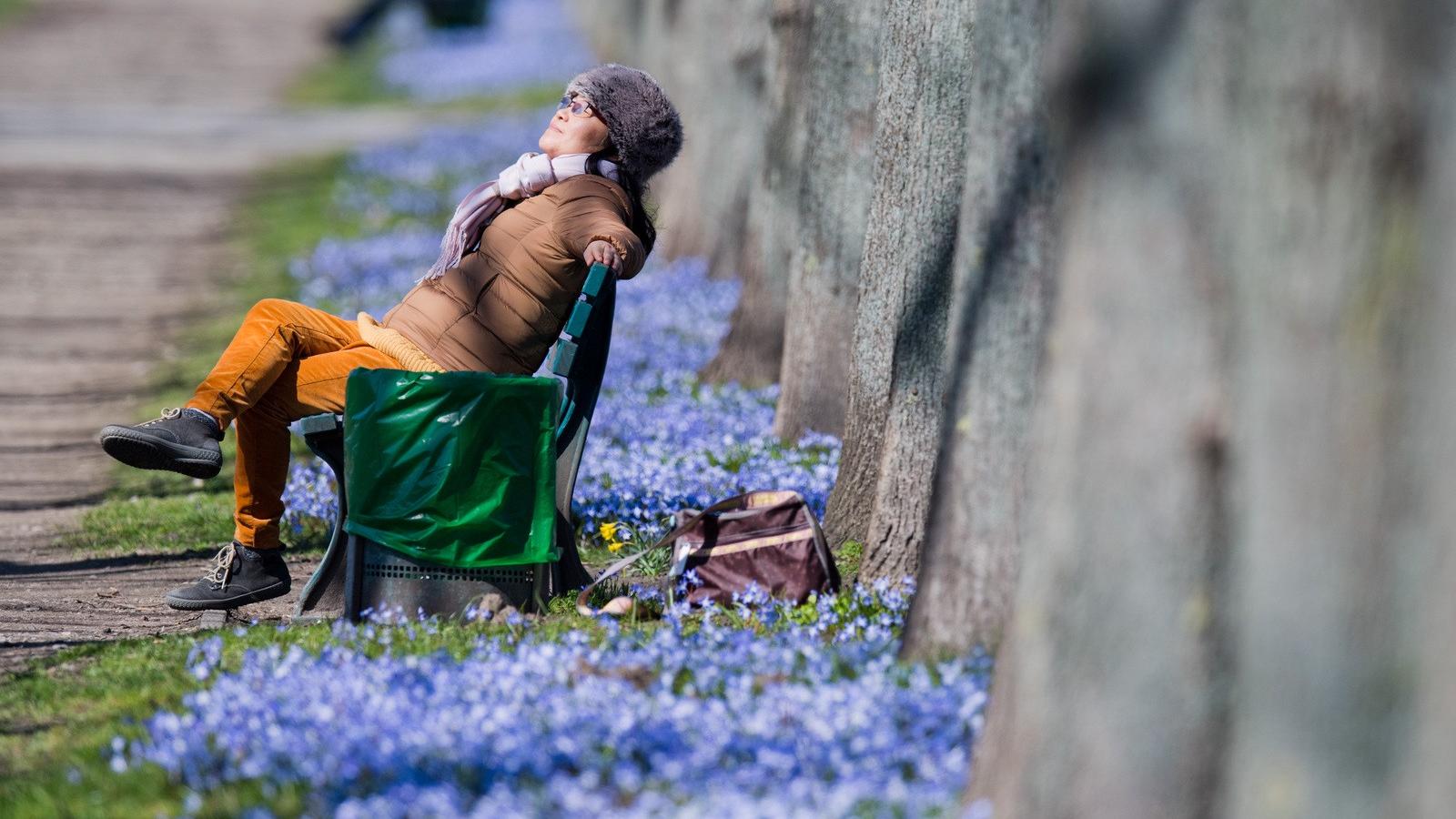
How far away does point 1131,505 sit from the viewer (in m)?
3.08

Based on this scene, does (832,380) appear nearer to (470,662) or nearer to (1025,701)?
(470,662)

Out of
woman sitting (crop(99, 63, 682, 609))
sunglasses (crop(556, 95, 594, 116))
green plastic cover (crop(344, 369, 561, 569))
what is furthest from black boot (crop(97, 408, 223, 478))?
sunglasses (crop(556, 95, 594, 116))

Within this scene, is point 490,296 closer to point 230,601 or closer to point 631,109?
point 631,109

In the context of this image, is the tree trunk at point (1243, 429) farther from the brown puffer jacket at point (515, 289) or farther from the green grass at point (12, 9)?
the green grass at point (12, 9)

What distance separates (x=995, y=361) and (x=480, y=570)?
1947 millimetres

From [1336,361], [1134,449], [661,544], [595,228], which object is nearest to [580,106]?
[595,228]

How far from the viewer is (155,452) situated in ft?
16.3

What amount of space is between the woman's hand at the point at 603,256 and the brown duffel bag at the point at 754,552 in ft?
2.85

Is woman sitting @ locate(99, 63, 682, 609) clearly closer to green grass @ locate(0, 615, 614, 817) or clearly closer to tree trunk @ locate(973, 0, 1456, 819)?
green grass @ locate(0, 615, 614, 817)

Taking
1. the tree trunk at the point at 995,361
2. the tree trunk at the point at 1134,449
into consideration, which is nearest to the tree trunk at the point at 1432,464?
the tree trunk at the point at 1134,449

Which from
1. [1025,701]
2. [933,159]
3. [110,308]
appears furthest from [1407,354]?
[110,308]

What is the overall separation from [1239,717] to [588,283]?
278 cm

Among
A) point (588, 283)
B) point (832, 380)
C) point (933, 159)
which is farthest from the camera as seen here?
point (832, 380)

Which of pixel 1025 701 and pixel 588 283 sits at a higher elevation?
pixel 588 283
